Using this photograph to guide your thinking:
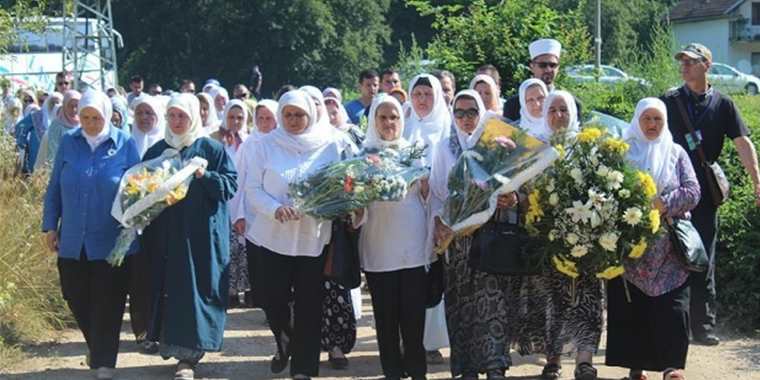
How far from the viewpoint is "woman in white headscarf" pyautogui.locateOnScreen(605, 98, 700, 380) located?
663cm

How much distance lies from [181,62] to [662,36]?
126 ft

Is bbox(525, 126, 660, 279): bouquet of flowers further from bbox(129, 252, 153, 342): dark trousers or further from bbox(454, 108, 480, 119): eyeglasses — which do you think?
bbox(129, 252, 153, 342): dark trousers

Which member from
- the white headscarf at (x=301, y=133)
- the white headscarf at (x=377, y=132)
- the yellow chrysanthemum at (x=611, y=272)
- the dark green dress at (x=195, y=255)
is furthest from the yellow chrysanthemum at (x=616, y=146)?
the dark green dress at (x=195, y=255)

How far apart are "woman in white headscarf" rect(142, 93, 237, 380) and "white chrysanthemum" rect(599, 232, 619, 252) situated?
2.41 meters

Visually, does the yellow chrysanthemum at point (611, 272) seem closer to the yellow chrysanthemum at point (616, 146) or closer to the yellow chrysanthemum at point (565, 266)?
the yellow chrysanthemum at point (565, 266)

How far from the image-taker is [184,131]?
7082 millimetres

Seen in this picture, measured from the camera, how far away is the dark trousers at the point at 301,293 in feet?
22.7

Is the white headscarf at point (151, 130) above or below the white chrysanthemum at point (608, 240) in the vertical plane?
above

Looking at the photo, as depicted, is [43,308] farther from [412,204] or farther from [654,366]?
[654,366]

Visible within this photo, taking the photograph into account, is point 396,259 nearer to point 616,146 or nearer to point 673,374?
point 616,146

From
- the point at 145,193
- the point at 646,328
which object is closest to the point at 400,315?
the point at 646,328

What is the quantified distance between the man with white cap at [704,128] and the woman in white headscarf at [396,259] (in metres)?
2.29

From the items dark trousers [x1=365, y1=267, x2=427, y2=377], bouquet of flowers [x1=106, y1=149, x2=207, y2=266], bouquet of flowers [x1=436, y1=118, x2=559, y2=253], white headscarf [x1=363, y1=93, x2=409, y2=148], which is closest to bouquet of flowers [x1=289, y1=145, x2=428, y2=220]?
white headscarf [x1=363, y1=93, x2=409, y2=148]

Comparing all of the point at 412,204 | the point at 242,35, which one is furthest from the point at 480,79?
the point at 242,35
